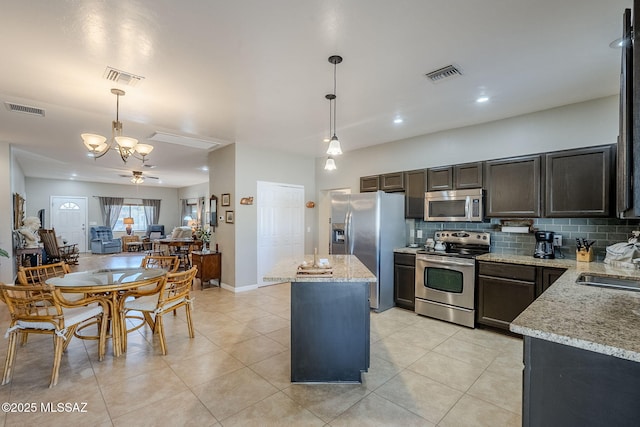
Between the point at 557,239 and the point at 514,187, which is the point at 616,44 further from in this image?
the point at 557,239

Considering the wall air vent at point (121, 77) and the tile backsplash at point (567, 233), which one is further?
the tile backsplash at point (567, 233)

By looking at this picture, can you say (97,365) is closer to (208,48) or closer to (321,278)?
(321,278)

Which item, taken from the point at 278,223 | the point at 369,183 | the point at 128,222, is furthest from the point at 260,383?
the point at 128,222

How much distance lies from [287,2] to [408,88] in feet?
5.50

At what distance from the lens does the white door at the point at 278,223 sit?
19.0ft

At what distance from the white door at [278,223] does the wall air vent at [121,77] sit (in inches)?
117

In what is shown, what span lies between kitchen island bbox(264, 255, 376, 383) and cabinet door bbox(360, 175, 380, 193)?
2.98 meters

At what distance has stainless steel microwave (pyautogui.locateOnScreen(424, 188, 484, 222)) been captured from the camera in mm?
3953

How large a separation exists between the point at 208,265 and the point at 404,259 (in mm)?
3593

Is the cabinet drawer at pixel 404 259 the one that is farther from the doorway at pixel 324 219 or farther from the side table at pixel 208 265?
the side table at pixel 208 265

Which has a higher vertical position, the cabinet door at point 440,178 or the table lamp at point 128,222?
the cabinet door at point 440,178

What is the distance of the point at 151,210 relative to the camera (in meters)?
12.6

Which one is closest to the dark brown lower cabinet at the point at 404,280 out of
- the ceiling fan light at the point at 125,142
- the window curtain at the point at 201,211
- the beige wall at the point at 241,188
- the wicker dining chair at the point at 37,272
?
the beige wall at the point at 241,188

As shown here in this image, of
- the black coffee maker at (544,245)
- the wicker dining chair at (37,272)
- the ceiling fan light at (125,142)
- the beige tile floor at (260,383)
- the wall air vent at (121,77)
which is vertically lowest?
the beige tile floor at (260,383)
